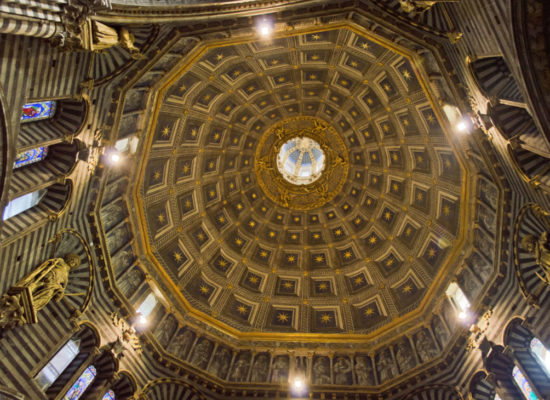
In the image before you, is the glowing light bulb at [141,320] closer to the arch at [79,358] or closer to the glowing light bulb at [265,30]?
the arch at [79,358]

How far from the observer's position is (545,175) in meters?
15.7

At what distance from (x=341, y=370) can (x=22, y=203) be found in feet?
65.0

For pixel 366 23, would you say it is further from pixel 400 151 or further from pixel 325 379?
pixel 325 379

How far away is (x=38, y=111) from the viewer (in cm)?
1686

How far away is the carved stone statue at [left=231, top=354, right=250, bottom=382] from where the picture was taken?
24578mm

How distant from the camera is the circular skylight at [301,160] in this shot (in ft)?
117

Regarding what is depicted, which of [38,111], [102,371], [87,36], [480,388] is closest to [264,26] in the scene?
[87,36]

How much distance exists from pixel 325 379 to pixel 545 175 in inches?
652

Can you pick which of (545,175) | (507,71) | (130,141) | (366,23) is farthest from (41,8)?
(545,175)

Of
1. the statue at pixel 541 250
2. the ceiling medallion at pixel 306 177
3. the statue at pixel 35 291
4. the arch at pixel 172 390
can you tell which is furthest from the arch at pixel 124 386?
the statue at pixel 541 250

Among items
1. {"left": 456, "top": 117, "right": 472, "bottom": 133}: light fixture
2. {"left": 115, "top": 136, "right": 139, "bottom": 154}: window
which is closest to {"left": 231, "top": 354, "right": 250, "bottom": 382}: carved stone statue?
{"left": 115, "top": 136, "right": 139, "bottom": 154}: window

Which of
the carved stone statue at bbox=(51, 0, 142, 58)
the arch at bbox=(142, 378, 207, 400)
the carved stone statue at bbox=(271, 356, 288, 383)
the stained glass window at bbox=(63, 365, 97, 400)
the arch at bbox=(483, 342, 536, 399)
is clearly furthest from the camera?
the carved stone statue at bbox=(271, 356, 288, 383)

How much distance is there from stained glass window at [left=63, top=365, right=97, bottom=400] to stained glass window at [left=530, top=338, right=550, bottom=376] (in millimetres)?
20442

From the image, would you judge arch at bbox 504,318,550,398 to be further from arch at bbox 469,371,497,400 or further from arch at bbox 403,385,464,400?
arch at bbox 403,385,464,400
